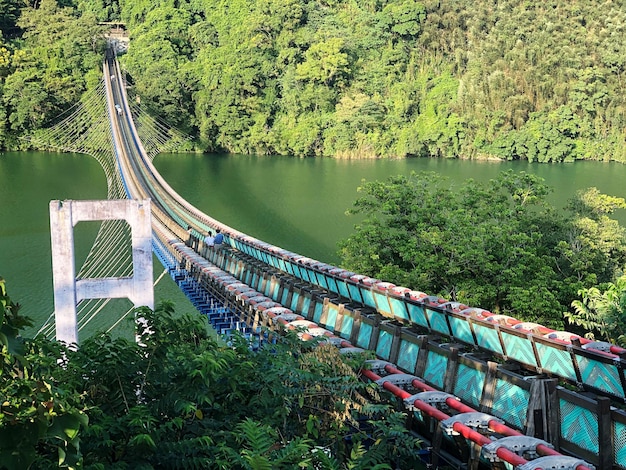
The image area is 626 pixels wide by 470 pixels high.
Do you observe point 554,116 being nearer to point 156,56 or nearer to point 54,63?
point 156,56

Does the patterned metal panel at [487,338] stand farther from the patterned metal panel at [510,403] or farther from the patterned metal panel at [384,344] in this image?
the patterned metal panel at [384,344]

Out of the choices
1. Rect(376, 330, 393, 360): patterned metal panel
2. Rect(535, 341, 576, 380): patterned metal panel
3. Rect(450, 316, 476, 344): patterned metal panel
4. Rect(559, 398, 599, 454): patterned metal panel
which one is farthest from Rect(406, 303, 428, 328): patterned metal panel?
Rect(559, 398, 599, 454): patterned metal panel

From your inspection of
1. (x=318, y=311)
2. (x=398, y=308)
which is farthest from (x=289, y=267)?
(x=398, y=308)

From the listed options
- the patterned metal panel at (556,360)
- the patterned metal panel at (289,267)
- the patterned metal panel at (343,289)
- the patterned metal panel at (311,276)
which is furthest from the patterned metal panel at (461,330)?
the patterned metal panel at (289,267)

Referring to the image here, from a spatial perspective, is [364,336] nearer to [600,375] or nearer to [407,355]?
[407,355]

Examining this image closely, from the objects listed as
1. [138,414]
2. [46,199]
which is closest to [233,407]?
[138,414]

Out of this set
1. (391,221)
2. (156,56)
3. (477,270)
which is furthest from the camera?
(156,56)
